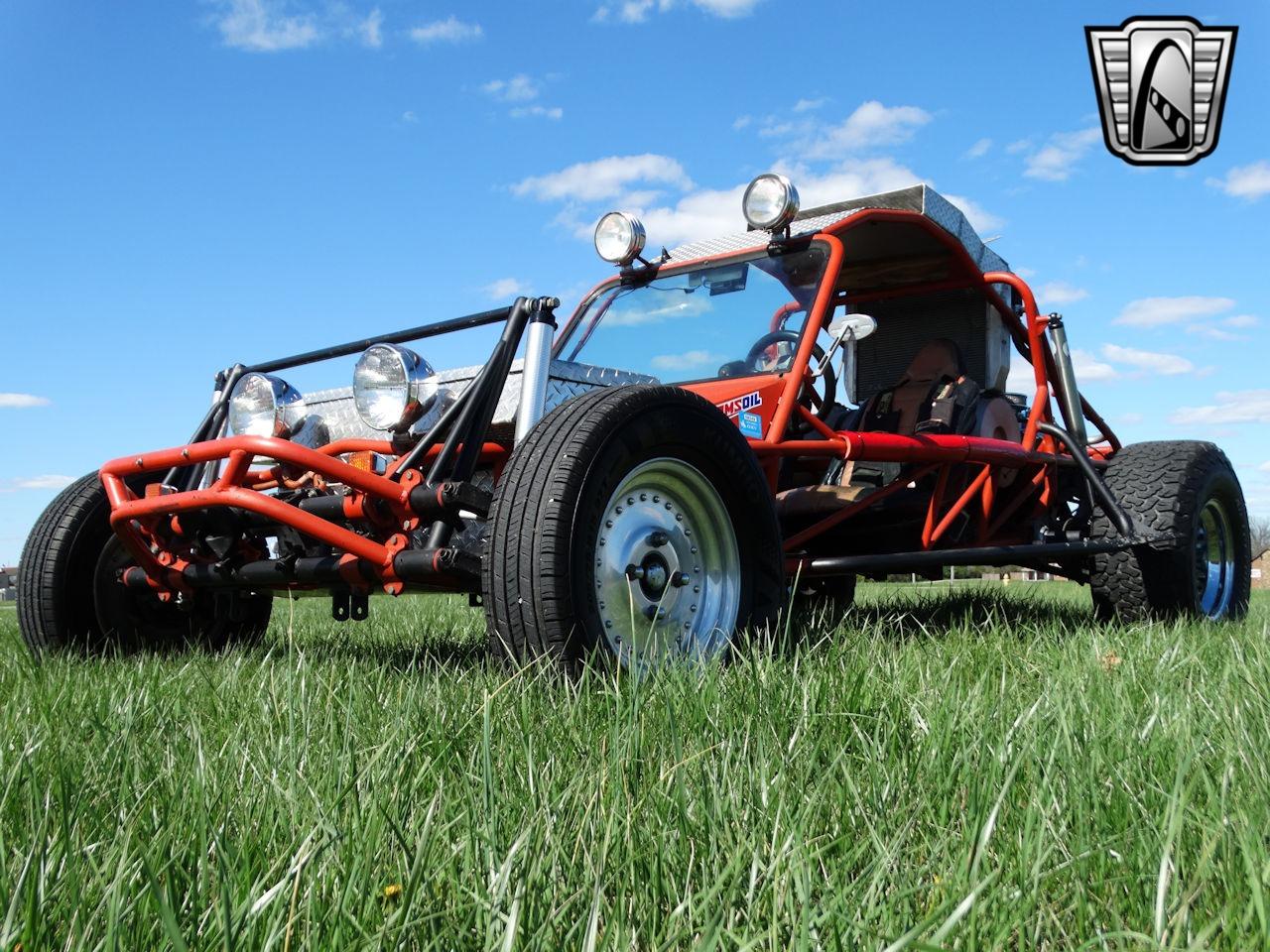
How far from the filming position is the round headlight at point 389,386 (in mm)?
3193

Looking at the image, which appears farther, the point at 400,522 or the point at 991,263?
the point at 991,263

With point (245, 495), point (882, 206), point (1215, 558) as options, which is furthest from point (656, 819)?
point (1215, 558)

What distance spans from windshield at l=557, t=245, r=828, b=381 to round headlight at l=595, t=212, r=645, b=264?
169mm

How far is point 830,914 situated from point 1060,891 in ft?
1.25

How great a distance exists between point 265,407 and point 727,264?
194 cm

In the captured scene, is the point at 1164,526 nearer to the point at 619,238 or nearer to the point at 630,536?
the point at 619,238

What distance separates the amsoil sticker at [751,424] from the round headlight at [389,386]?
3.57ft

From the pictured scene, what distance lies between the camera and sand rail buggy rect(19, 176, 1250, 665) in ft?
9.25

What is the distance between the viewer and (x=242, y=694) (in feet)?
8.53

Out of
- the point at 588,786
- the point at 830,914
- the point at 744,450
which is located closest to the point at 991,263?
the point at 744,450

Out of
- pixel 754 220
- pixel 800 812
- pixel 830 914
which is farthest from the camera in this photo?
pixel 754 220

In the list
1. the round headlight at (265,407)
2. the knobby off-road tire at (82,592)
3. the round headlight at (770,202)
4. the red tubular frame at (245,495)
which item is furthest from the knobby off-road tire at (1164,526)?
the knobby off-road tire at (82,592)

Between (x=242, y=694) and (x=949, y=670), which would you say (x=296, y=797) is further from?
(x=949, y=670)

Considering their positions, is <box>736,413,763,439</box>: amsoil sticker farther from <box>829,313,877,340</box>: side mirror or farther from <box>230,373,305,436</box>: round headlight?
<box>230,373,305,436</box>: round headlight
